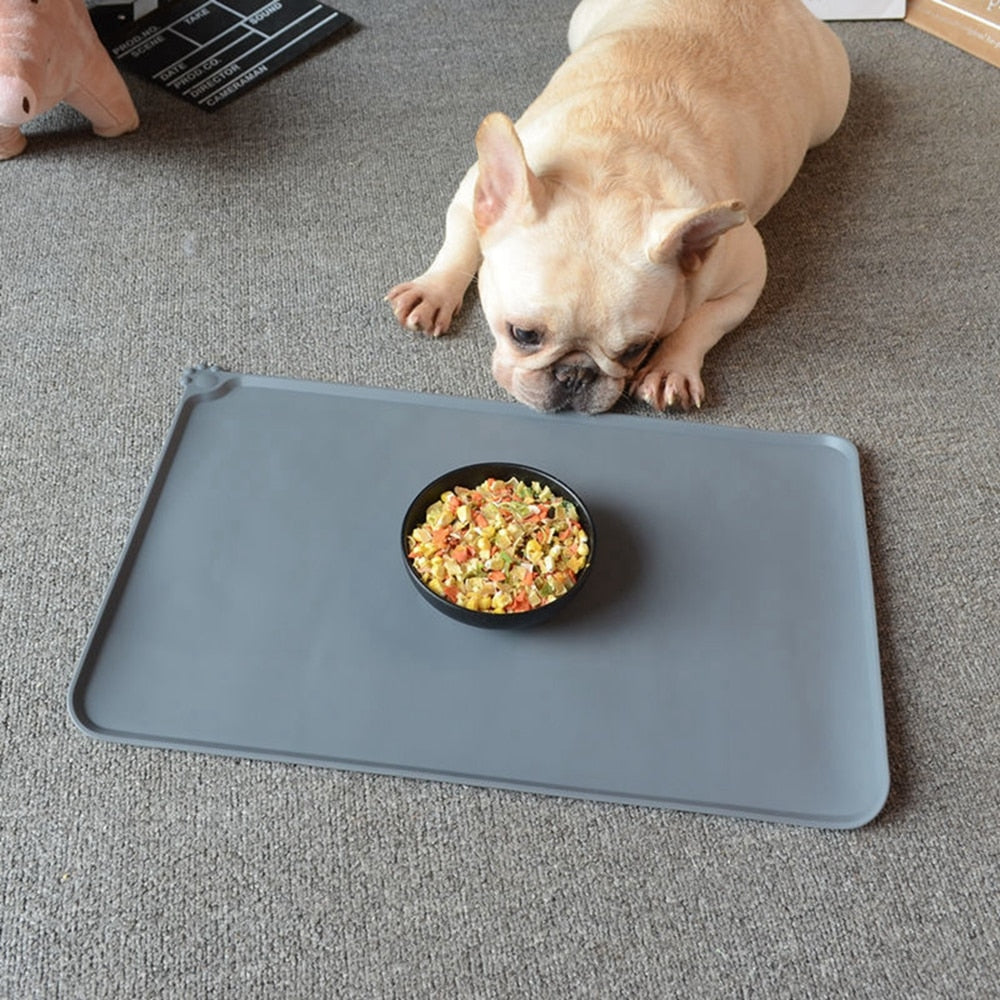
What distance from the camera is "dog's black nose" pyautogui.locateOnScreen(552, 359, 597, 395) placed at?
138 centimetres

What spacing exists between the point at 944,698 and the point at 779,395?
1.67ft

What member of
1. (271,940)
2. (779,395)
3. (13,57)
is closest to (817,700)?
(779,395)

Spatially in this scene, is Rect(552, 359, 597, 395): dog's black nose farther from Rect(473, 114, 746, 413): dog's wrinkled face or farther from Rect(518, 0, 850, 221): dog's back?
Rect(518, 0, 850, 221): dog's back

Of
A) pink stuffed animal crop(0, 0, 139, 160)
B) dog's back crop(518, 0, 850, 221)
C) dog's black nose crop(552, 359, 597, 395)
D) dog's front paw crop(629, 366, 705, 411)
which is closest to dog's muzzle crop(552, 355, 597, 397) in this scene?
dog's black nose crop(552, 359, 597, 395)

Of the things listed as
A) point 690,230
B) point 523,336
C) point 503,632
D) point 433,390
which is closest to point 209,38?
point 433,390

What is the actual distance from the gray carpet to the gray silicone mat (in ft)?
0.14

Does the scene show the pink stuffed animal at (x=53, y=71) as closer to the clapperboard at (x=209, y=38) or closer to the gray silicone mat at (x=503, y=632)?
the clapperboard at (x=209, y=38)

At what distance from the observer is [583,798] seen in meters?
1.15

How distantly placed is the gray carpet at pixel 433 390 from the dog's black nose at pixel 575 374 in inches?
6.9

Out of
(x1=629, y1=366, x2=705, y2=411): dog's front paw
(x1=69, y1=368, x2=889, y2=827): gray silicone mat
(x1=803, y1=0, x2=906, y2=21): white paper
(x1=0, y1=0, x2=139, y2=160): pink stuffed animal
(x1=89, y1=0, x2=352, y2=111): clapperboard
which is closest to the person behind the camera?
(x1=69, y1=368, x2=889, y2=827): gray silicone mat

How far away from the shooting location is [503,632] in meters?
1.25

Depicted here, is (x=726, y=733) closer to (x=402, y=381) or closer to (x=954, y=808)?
(x=954, y=808)

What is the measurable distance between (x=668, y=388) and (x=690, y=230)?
289 mm

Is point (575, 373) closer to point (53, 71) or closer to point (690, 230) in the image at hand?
point (690, 230)
